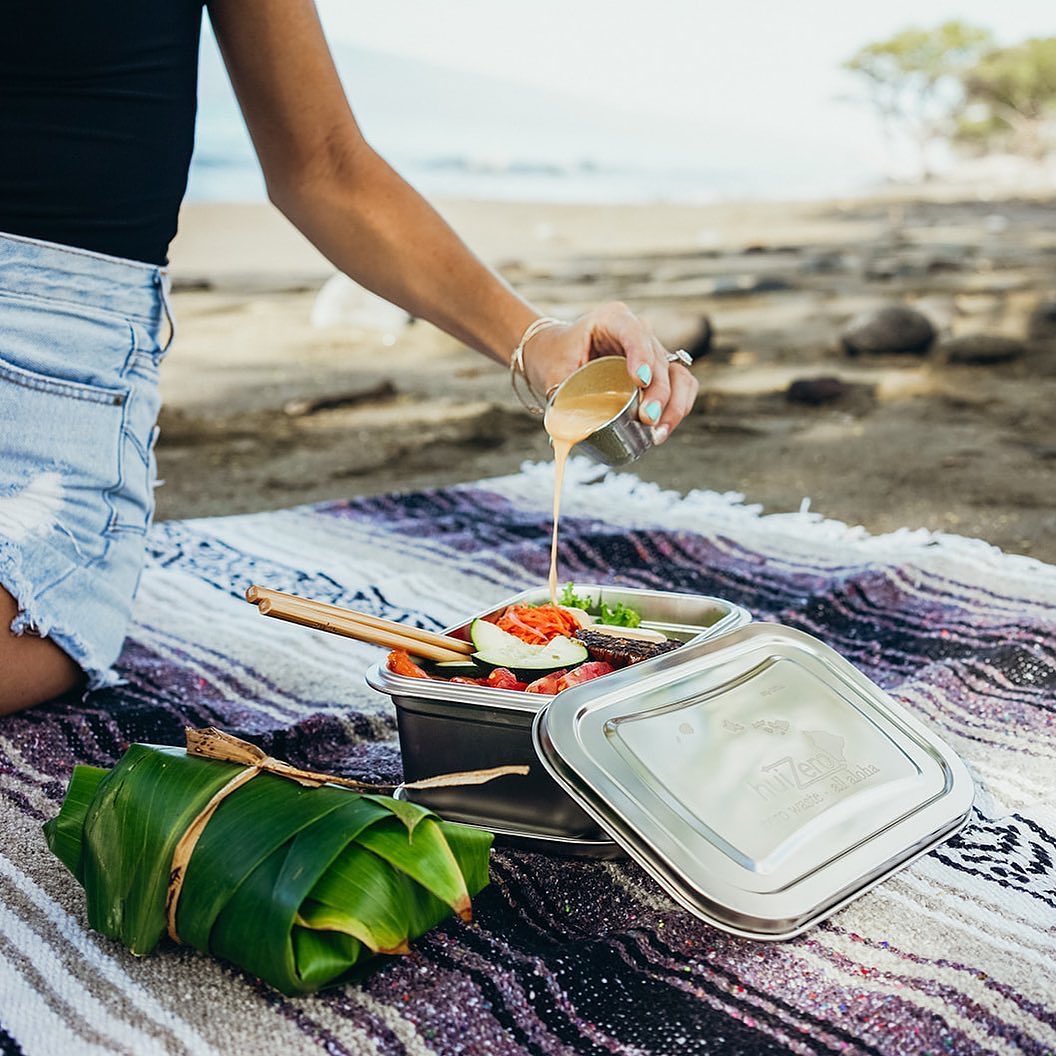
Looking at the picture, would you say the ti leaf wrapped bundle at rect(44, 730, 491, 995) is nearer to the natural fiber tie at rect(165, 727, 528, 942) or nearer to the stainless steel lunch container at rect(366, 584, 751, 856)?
the natural fiber tie at rect(165, 727, 528, 942)

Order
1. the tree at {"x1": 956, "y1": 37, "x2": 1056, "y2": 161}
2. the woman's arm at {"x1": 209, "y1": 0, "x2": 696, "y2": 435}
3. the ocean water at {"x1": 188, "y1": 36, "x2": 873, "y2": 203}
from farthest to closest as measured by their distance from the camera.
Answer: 1. the tree at {"x1": 956, "y1": 37, "x2": 1056, "y2": 161}
2. the ocean water at {"x1": 188, "y1": 36, "x2": 873, "y2": 203}
3. the woman's arm at {"x1": 209, "y1": 0, "x2": 696, "y2": 435}

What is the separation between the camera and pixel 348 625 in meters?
1.52

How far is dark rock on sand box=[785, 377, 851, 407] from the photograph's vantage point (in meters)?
5.07

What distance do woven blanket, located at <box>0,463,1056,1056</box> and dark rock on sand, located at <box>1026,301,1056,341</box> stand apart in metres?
3.77

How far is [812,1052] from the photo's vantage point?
116cm

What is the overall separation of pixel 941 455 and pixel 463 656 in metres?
2.94

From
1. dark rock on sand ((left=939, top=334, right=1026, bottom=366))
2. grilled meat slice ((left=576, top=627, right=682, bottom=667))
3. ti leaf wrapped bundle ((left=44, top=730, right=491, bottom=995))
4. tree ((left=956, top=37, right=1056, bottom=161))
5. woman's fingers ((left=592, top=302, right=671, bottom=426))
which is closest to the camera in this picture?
ti leaf wrapped bundle ((left=44, top=730, right=491, bottom=995))

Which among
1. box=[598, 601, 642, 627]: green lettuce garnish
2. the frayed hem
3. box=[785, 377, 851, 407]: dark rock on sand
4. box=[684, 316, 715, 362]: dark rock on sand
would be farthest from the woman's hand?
box=[684, 316, 715, 362]: dark rock on sand

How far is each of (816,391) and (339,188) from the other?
3269 millimetres

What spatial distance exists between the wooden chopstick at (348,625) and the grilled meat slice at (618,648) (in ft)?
0.51

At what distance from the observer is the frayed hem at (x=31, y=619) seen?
1.82 m

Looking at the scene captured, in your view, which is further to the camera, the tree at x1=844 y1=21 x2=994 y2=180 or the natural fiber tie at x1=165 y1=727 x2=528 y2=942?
the tree at x1=844 y1=21 x2=994 y2=180

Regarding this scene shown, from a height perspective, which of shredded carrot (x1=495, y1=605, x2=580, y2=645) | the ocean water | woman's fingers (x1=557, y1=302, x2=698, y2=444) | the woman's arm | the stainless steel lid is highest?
the ocean water

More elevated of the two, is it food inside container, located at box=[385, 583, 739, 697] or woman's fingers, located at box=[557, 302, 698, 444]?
woman's fingers, located at box=[557, 302, 698, 444]
